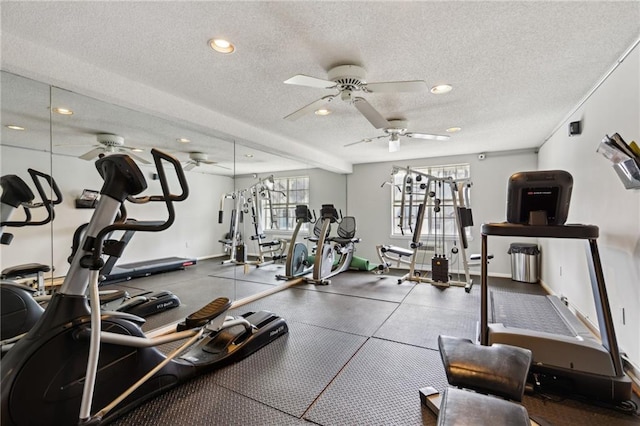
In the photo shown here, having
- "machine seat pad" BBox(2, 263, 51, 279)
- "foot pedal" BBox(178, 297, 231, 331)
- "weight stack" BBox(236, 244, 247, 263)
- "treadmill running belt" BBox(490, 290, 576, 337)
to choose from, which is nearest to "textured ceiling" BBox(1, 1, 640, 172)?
"machine seat pad" BBox(2, 263, 51, 279)

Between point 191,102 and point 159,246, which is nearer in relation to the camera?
point 191,102

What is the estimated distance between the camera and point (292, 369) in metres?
2.26

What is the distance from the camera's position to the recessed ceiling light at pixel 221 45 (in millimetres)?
1994

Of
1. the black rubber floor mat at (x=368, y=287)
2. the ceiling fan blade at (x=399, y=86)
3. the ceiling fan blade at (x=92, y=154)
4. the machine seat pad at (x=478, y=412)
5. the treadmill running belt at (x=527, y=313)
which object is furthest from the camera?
the black rubber floor mat at (x=368, y=287)

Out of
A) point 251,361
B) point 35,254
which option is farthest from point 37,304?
point 251,361

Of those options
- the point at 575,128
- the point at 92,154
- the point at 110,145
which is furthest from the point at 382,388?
the point at 575,128

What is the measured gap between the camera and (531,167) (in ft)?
17.8

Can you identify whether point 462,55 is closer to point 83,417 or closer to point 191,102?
point 191,102

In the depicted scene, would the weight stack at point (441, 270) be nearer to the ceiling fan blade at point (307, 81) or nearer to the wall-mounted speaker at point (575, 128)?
the wall-mounted speaker at point (575, 128)

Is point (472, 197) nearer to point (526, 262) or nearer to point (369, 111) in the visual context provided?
point (526, 262)

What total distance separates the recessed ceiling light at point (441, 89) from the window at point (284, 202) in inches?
135

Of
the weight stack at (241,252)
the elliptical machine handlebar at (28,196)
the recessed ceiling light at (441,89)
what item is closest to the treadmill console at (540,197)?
the recessed ceiling light at (441,89)

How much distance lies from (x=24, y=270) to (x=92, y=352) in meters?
1.52

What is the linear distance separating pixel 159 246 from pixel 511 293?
524 cm
